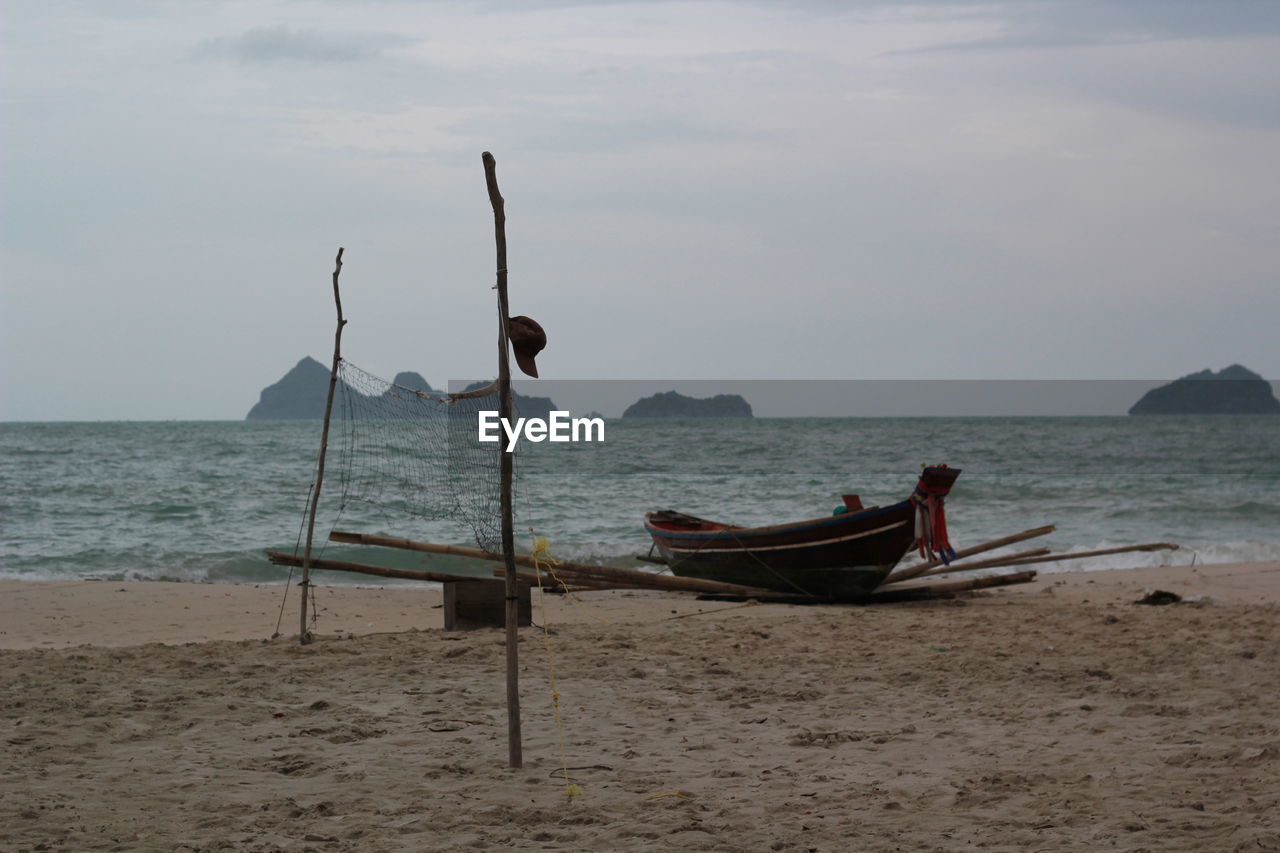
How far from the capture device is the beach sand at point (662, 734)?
398cm

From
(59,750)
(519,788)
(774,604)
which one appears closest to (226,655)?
(59,750)

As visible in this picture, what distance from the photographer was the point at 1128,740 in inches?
202

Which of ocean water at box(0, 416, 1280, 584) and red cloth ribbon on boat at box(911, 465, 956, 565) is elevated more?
red cloth ribbon on boat at box(911, 465, 956, 565)

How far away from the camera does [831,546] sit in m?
10.3

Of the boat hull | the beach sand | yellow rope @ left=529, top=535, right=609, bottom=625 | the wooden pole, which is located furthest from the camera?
the wooden pole

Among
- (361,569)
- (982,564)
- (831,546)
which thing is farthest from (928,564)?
(361,569)

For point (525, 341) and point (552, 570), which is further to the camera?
point (552, 570)

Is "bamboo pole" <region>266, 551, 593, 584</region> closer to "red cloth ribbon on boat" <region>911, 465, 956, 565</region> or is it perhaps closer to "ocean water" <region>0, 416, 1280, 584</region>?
"ocean water" <region>0, 416, 1280, 584</region>

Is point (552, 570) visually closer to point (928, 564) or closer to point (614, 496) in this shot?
point (928, 564)

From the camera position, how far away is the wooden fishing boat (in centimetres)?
950

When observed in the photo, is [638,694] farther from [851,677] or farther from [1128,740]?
[1128,740]

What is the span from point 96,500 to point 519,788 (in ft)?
61.1

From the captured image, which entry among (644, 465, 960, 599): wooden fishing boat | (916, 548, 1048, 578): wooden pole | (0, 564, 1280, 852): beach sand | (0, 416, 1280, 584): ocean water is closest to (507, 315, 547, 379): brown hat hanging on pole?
(0, 416, 1280, 584): ocean water

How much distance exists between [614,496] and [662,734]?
1779cm
